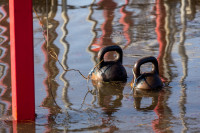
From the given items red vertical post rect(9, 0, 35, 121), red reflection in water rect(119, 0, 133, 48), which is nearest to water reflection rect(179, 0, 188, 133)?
red reflection in water rect(119, 0, 133, 48)

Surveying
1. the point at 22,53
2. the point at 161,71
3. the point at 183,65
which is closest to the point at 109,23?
the point at 183,65

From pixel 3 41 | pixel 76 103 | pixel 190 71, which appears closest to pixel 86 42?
pixel 3 41

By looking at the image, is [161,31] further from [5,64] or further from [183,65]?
[5,64]

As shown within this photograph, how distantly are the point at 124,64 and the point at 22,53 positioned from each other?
3243 millimetres

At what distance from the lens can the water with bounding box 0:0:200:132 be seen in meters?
6.27

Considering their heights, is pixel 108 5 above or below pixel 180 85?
above

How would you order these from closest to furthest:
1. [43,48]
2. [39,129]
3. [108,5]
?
1. [39,129]
2. [43,48]
3. [108,5]

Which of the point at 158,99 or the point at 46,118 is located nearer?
the point at 46,118

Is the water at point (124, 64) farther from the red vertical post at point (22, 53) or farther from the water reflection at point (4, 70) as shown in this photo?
the red vertical post at point (22, 53)

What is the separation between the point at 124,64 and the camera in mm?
8945

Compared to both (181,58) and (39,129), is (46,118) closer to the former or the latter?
(39,129)

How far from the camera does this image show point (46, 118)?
6.34 m

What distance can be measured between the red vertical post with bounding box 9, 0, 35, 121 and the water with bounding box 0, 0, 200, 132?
0.31 m

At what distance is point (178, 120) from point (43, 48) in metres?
4.32
